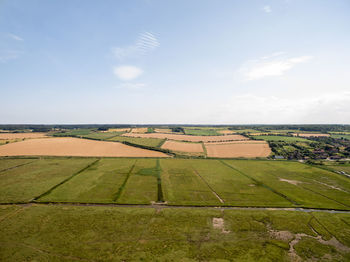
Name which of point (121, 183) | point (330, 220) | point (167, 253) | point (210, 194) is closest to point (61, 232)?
point (167, 253)

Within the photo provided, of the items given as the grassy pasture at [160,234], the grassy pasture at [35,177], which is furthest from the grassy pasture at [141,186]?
the grassy pasture at [35,177]

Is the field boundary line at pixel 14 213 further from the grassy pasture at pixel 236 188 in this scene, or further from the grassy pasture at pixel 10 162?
the grassy pasture at pixel 236 188

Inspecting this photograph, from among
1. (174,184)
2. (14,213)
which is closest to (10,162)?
(14,213)

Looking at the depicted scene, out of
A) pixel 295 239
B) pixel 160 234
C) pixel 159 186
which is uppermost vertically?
pixel 159 186

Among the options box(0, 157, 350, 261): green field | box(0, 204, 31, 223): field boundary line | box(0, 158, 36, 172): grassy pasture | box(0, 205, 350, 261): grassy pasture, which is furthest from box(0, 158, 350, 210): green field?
box(0, 205, 350, 261): grassy pasture

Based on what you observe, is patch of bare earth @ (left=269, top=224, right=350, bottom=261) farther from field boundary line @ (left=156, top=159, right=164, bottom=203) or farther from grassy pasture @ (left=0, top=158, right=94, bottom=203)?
grassy pasture @ (left=0, top=158, right=94, bottom=203)

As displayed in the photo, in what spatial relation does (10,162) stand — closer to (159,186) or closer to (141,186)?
(141,186)
